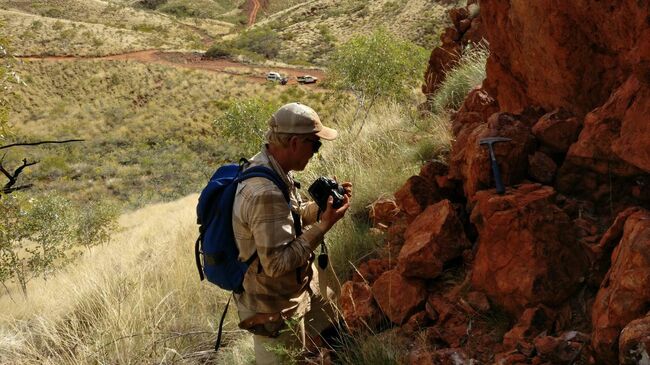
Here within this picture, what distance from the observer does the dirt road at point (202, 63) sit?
136ft

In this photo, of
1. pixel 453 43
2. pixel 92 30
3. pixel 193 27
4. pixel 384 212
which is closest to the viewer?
pixel 384 212

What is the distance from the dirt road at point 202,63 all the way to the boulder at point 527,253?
119ft

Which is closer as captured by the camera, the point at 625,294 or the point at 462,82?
the point at 625,294

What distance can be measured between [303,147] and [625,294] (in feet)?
5.00

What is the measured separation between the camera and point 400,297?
2838 mm

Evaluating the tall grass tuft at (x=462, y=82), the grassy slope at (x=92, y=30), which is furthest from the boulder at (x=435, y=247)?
the grassy slope at (x=92, y=30)

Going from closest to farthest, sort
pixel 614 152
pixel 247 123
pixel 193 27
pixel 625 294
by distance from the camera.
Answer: pixel 625 294
pixel 614 152
pixel 247 123
pixel 193 27

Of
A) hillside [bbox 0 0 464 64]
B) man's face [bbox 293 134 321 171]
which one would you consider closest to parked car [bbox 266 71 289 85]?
hillside [bbox 0 0 464 64]

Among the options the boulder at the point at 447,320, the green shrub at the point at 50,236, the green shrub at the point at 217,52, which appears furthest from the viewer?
the green shrub at the point at 217,52

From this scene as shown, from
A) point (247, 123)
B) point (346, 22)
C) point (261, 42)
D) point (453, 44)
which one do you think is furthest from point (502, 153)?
point (261, 42)

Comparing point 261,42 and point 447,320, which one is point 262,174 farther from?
point 261,42

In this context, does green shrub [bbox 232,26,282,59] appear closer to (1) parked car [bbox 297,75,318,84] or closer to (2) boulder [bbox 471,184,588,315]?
(1) parked car [bbox 297,75,318,84]

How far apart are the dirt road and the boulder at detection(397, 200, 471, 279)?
118ft

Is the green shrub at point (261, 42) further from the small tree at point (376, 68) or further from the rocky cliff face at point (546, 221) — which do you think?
the rocky cliff face at point (546, 221)
